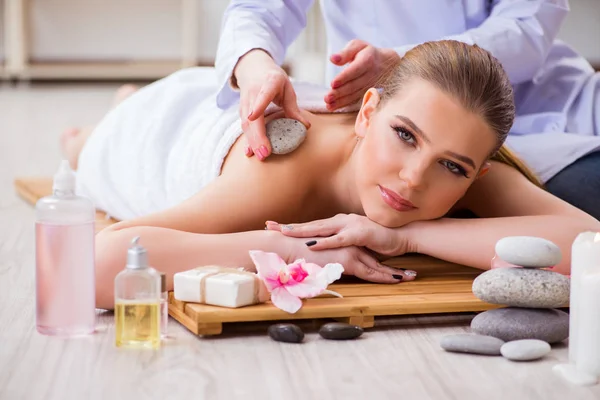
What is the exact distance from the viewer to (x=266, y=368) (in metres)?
1.32

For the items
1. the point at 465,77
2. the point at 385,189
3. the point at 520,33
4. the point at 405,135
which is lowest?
the point at 385,189

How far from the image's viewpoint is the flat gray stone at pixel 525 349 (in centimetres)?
136

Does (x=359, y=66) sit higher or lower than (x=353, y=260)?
higher

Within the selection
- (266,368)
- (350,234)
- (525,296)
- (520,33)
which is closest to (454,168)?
(350,234)

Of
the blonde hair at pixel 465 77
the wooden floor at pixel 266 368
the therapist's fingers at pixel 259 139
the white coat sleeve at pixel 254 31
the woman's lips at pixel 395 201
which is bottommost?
the wooden floor at pixel 266 368

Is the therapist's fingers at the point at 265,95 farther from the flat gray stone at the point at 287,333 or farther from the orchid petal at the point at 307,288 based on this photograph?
the flat gray stone at the point at 287,333

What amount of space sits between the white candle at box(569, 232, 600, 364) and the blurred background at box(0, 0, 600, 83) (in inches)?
201

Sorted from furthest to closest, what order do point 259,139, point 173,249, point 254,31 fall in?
point 254,31 < point 259,139 < point 173,249

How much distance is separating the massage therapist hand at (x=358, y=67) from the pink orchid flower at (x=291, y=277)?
47cm

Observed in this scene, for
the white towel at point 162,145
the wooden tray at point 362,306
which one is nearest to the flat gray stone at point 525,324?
the wooden tray at point 362,306

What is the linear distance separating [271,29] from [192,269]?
0.87 metres

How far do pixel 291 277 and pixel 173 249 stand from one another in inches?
9.0

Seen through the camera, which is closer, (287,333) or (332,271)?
(287,333)

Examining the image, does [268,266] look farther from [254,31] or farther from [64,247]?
[254,31]
